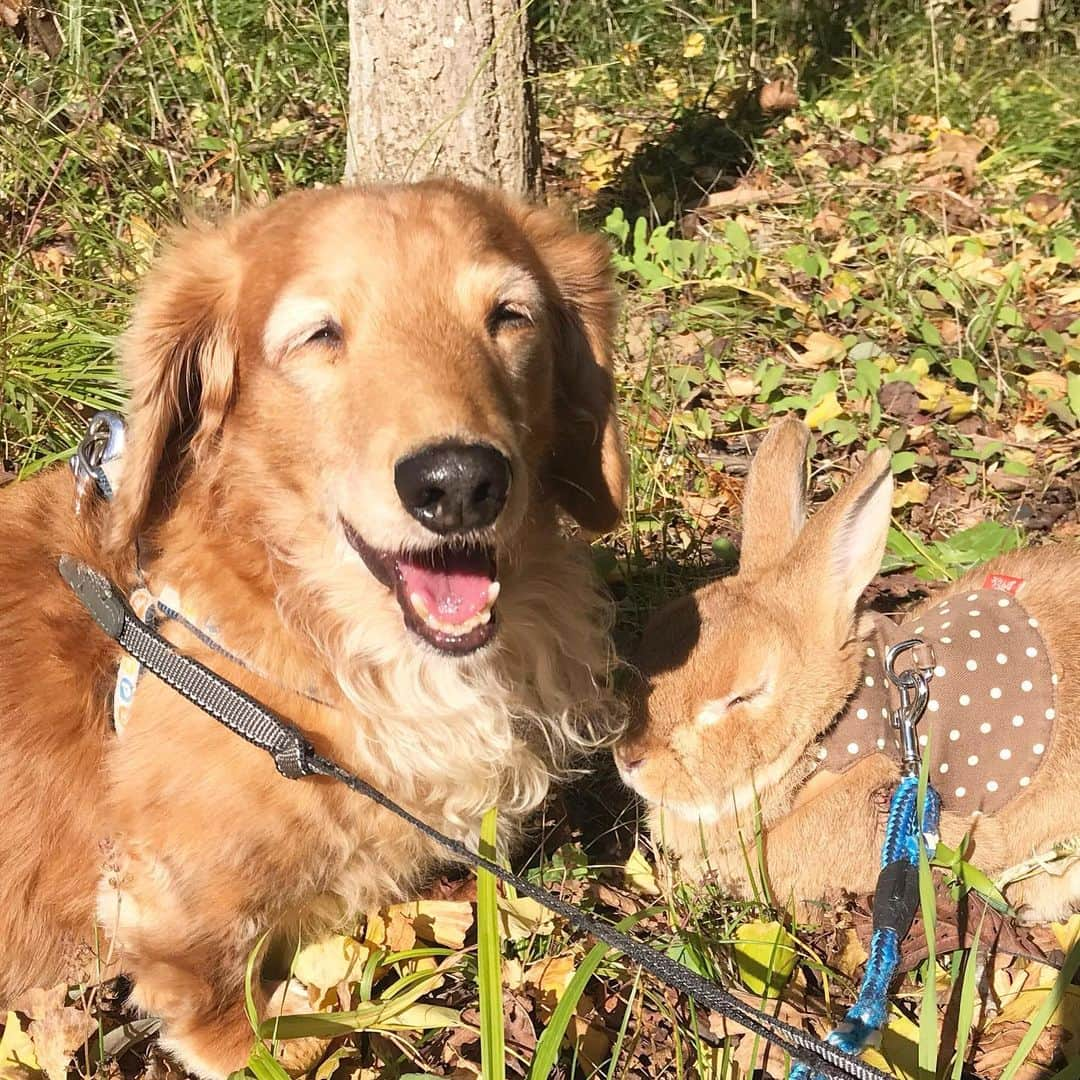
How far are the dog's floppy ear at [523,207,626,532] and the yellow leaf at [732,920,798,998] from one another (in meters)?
1.05

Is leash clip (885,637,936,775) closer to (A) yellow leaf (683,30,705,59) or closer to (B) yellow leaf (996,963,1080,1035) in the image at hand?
(B) yellow leaf (996,963,1080,1035)

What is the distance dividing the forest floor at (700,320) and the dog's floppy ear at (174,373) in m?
0.82

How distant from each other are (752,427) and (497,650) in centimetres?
211

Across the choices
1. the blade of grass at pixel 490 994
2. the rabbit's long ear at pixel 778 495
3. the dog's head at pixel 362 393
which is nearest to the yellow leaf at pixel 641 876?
the rabbit's long ear at pixel 778 495

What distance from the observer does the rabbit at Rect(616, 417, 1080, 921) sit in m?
2.67

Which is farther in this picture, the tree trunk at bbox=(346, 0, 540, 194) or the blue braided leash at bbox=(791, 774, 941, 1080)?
the tree trunk at bbox=(346, 0, 540, 194)

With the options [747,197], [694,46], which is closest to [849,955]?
[747,197]

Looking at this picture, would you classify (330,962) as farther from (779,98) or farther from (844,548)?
(779,98)

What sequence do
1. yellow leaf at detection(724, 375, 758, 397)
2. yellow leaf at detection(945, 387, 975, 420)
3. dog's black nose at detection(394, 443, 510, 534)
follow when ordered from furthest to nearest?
yellow leaf at detection(724, 375, 758, 397) → yellow leaf at detection(945, 387, 975, 420) → dog's black nose at detection(394, 443, 510, 534)

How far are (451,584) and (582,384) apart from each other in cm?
75

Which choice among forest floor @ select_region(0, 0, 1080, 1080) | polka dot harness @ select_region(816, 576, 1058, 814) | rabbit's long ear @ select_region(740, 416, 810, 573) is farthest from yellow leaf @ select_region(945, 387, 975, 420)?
polka dot harness @ select_region(816, 576, 1058, 814)

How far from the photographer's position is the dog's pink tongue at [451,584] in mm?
2377

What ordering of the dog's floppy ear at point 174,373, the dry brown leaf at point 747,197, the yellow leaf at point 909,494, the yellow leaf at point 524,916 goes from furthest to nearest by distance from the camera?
the dry brown leaf at point 747,197 → the yellow leaf at point 909,494 → the yellow leaf at point 524,916 → the dog's floppy ear at point 174,373

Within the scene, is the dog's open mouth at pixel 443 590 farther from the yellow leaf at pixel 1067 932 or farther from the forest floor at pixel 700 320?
the yellow leaf at pixel 1067 932
